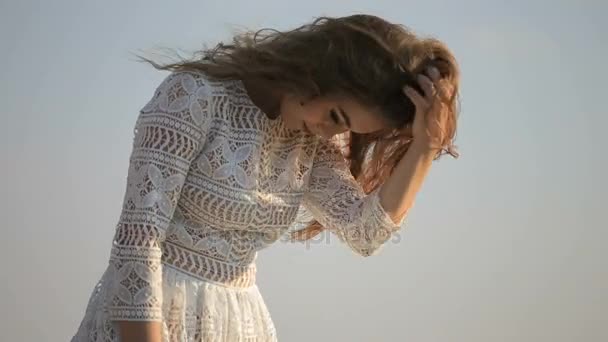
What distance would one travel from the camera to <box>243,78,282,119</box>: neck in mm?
1885

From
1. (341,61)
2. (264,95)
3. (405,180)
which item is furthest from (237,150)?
(405,180)

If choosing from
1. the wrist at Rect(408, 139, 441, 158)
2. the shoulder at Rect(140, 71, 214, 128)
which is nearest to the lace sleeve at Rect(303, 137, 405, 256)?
the wrist at Rect(408, 139, 441, 158)

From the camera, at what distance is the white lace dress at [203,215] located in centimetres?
175

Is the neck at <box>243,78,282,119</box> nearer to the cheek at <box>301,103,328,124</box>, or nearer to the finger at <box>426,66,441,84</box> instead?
the cheek at <box>301,103,328,124</box>

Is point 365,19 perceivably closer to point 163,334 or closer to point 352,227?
point 352,227

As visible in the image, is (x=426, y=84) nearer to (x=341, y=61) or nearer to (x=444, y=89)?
(x=444, y=89)

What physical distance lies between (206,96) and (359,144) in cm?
45

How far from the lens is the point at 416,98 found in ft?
6.23

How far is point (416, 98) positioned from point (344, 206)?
318 millimetres

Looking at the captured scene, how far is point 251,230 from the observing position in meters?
1.94

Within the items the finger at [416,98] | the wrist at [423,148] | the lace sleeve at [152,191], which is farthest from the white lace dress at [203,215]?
the finger at [416,98]

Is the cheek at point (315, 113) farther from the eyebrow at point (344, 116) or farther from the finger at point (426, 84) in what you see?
the finger at point (426, 84)

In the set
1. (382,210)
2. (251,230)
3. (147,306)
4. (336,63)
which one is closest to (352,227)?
(382,210)

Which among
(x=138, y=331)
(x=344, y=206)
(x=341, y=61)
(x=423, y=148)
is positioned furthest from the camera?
(x=344, y=206)
